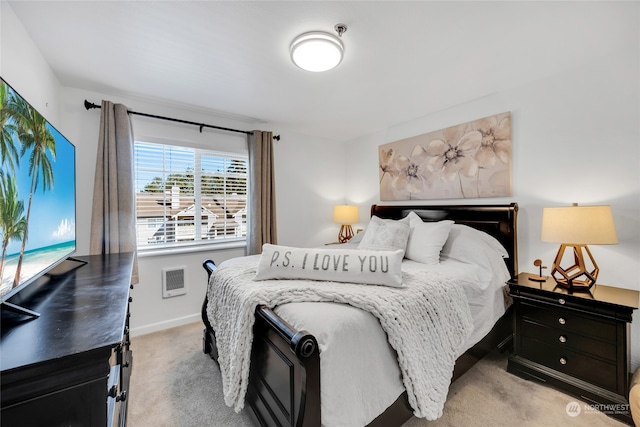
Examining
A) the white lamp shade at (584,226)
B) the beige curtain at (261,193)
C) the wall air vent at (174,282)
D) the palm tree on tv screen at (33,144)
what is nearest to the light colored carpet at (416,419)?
the wall air vent at (174,282)

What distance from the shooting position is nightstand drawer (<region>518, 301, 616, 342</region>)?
168 centimetres

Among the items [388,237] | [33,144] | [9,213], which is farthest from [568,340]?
[33,144]

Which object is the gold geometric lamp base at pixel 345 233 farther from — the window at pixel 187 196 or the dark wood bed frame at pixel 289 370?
the dark wood bed frame at pixel 289 370

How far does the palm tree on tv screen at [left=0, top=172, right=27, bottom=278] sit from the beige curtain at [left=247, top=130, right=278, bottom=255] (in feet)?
7.67

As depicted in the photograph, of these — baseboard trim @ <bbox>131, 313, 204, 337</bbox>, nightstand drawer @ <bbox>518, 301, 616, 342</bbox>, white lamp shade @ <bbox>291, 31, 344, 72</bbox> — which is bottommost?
baseboard trim @ <bbox>131, 313, 204, 337</bbox>

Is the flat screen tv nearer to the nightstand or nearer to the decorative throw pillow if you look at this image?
the decorative throw pillow

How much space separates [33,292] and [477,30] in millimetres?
2769

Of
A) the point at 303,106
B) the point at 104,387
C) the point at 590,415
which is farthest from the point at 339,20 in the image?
the point at 590,415

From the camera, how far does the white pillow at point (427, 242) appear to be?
229 cm

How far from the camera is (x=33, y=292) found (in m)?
1.17

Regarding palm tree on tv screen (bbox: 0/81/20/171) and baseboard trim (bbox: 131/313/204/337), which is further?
baseboard trim (bbox: 131/313/204/337)

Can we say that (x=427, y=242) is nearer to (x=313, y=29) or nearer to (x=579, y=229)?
(x=579, y=229)

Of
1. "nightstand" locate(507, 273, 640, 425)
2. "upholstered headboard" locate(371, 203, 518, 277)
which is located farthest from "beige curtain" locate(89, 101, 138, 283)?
"nightstand" locate(507, 273, 640, 425)

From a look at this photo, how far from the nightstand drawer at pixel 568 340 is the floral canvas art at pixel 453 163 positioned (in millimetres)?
1199
